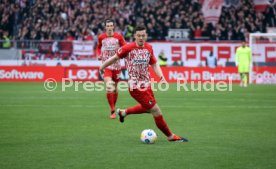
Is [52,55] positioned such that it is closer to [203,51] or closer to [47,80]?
[47,80]

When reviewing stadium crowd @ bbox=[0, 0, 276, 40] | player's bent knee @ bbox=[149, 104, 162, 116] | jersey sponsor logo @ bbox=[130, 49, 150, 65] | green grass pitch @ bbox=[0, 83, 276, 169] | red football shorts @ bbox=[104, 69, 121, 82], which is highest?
stadium crowd @ bbox=[0, 0, 276, 40]

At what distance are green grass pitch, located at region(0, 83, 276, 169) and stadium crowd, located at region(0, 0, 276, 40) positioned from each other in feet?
58.9

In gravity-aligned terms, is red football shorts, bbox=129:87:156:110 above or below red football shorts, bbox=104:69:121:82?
below

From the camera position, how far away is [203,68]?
3509 cm

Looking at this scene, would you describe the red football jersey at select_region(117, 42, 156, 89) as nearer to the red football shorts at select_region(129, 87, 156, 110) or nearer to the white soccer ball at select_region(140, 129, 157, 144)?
the red football shorts at select_region(129, 87, 156, 110)

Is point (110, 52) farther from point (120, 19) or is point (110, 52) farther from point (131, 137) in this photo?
point (120, 19)

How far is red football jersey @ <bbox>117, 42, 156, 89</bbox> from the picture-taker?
38.7ft

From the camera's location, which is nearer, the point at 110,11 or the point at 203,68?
the point at 203,68

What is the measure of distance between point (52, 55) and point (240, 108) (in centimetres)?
1908

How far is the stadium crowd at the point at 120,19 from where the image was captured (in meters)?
38.5

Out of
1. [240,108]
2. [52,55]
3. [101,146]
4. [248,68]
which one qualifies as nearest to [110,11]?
[52,55]

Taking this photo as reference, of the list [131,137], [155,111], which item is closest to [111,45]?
[131,137]

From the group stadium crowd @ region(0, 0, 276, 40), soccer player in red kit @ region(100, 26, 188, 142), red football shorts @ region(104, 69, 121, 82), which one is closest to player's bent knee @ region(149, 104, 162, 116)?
soccer player in red kit @ region(100, 26, 188, 142)

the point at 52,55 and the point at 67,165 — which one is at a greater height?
the point at 52,55
